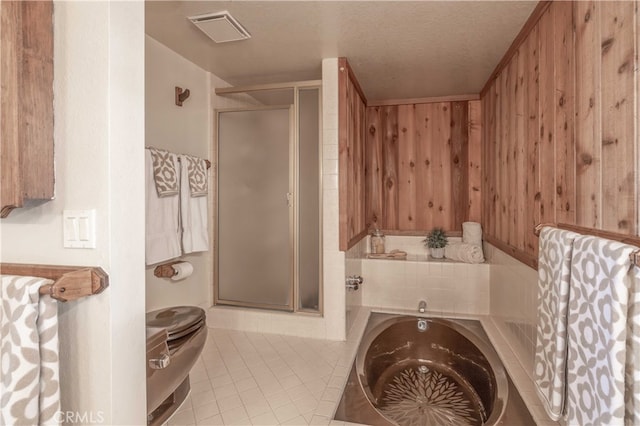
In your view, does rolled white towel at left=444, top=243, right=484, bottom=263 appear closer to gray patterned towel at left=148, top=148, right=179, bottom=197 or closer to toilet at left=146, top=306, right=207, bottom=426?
toilet at left=146, top=306, right=207, bottom=426

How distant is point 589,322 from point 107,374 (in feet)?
4.46

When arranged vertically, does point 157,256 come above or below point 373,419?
above

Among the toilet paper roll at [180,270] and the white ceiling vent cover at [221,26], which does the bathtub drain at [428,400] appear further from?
the white ceiling vent cover at [221,26]

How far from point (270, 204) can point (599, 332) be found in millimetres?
1931

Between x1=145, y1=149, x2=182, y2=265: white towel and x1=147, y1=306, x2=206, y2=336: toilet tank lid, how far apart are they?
37 cm

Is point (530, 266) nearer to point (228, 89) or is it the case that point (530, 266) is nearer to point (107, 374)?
point (107, 374)

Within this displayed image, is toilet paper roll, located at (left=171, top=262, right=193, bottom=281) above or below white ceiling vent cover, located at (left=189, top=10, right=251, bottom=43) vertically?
below

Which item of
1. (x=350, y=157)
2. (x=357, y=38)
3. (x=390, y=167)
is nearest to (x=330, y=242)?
(x=350, y=157)

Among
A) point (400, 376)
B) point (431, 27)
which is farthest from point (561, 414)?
point (431, 27)

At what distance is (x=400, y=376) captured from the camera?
84.9 inches

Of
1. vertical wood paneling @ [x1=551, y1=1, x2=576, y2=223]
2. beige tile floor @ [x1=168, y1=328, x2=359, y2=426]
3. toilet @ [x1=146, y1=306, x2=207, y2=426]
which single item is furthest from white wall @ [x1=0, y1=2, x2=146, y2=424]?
vertical wood paneling @ [x1=551, y1=1, x2=576, y2=223]

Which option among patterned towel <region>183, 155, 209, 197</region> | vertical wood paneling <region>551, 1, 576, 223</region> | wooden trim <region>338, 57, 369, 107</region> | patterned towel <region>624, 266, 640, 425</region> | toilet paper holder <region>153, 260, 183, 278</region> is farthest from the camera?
wooden trim <region>338, 57, 369, 107</region>

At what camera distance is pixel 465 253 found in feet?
8.81

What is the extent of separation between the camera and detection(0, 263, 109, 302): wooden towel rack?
0.81 m
